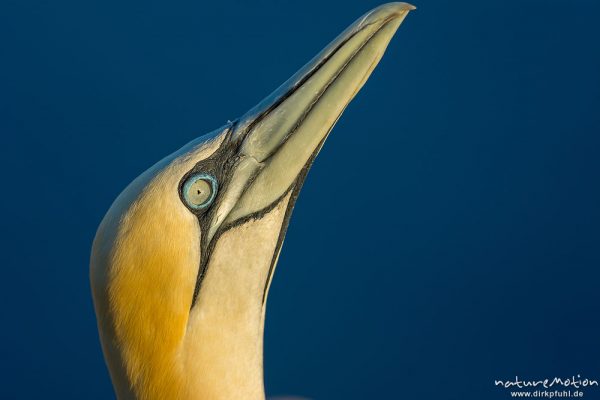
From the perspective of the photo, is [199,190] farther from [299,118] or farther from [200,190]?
[299,118]

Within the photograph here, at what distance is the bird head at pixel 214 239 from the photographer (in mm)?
1229

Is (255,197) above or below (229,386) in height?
above

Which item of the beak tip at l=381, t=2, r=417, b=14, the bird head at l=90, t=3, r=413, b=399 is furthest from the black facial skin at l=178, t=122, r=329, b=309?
the beak tip at l=381, t=2, r=417, b=14

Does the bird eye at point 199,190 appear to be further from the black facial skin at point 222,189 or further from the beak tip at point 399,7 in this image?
the beak tip at point 399,7

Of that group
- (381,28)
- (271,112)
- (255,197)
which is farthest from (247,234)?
(381,28)

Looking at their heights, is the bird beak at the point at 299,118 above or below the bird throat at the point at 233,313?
above

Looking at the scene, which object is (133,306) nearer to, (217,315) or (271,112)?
(217,315)

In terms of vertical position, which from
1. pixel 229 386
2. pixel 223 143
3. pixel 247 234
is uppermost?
pixel 223 143

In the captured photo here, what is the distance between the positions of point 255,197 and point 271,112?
0.46 feet

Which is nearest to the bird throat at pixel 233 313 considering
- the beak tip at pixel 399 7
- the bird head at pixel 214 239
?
the bird head at pixel 214 239

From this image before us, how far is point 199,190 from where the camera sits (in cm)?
128

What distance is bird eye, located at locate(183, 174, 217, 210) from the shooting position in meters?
1.27

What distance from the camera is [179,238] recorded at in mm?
1238

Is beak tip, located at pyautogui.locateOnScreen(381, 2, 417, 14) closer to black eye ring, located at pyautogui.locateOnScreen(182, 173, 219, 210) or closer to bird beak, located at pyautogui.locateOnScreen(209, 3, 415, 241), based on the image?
bird beak, located at pyautogui.locateOnScreen(209, 3, 415, 241)
